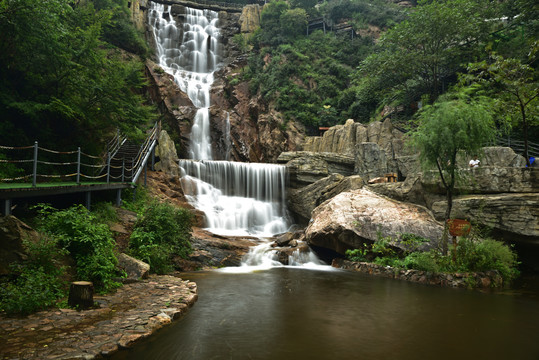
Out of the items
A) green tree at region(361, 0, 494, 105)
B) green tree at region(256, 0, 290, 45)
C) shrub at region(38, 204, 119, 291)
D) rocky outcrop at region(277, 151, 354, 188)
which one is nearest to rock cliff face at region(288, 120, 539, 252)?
rocky outcrop at region(277, 151, 354, 188)

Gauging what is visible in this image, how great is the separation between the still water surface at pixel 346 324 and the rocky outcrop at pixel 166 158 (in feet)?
37.7

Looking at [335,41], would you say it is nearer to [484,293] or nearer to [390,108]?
[390,108]

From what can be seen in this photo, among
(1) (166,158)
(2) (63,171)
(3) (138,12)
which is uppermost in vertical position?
(3) (138,12)

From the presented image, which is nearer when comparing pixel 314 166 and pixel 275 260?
pixel 275 260

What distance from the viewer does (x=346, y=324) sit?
6.46 m

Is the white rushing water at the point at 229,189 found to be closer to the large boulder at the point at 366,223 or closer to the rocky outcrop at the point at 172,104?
the rocky outcrop at the point at 172,104

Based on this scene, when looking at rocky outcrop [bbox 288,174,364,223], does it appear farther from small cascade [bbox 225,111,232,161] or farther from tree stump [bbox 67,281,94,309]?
tree stump [bbox 67,281,94,309]

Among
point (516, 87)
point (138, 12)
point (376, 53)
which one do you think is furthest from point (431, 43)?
point (138, 12)

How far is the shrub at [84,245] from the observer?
709cm

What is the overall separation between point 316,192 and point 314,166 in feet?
8.83

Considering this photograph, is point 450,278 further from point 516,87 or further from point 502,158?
point 502,158

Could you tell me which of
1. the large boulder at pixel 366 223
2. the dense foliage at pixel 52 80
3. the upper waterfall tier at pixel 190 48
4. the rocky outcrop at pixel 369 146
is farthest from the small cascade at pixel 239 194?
the upper waterfall tier at pixel 190 48

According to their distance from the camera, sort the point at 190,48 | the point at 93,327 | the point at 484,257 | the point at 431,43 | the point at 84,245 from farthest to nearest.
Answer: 1. the point at 190,48
2. the point at 431,43
3. the point at 484,257
4. the point at 84,245
5. the point at 93,327

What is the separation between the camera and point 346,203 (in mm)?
14242
